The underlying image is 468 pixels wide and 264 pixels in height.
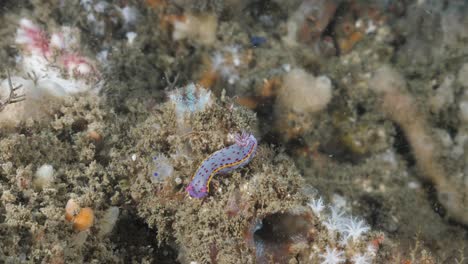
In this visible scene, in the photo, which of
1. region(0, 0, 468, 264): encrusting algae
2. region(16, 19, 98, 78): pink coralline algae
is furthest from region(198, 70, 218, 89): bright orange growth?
region(16, 19, 98, 78): pink coralline algae

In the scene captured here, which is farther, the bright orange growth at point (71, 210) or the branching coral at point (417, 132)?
the branching coral at point (417, 132)

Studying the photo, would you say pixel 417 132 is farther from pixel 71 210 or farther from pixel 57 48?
pixel 57 48

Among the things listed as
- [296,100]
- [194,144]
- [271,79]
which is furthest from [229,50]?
[194,144]

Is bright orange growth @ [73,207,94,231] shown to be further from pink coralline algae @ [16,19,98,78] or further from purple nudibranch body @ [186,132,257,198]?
pink coralline algae @ [16,19,98,78]

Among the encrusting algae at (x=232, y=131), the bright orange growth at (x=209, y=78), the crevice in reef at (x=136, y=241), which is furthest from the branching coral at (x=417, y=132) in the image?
the crevice in reef at (x=136, y=241)

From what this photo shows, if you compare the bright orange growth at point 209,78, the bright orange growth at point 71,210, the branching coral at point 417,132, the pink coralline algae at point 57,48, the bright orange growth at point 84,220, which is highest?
the pink coralline algae at point 57,48

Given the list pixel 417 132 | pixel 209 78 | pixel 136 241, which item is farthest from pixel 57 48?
pixel 417 132

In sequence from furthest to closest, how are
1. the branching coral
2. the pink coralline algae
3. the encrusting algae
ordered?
the branching coral < the pink coralline algae < the encrusting algae

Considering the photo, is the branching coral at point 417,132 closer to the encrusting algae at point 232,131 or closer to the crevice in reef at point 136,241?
the encrusting algae at point 232,131
